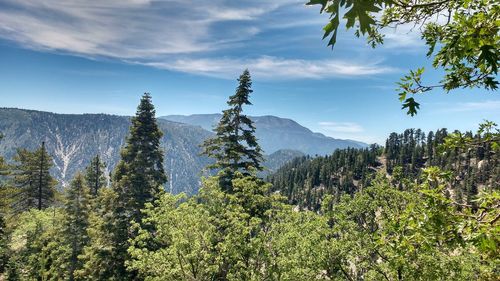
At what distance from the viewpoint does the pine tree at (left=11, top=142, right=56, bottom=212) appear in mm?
54938

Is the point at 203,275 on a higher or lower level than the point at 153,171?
lower

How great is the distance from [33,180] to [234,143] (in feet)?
138

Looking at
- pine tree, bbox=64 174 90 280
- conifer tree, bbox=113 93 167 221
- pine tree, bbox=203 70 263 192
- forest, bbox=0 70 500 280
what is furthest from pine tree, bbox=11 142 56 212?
pine tree, bbox=203 70 263 192

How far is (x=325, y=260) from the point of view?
1656cm

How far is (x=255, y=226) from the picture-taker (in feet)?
57.1

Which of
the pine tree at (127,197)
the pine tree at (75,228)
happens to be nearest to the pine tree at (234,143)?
the pine tree at (127,197)

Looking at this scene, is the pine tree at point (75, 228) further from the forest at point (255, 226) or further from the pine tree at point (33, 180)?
the pine tree at point (33, 180)

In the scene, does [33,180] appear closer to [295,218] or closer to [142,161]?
[142,161]

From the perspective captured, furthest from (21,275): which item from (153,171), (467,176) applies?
(467,176)

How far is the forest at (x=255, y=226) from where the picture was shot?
578cm

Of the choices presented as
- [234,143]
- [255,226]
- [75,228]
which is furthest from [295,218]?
[75,228]

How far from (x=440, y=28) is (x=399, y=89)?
5.37 ft

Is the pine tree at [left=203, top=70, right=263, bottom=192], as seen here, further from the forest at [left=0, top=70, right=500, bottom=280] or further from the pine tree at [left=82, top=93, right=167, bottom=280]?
the pine tree at [left=82, top=93, right=167, bottom=280]

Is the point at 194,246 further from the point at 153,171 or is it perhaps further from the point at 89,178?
the point at 89,178
